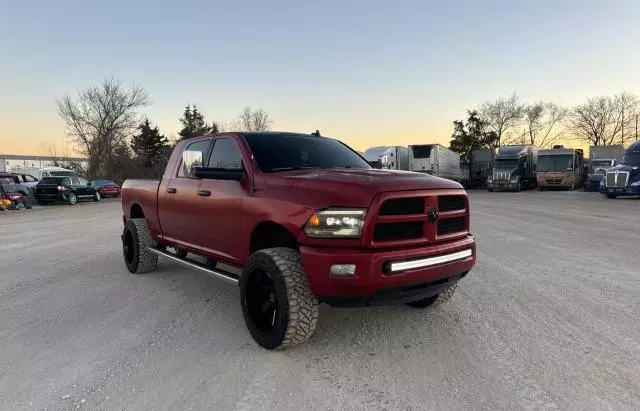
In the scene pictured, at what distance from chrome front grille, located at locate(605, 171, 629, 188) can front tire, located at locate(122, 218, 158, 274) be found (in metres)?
23.0

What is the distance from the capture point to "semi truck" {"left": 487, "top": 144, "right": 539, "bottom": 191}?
33.6 m

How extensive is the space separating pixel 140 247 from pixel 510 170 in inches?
1276

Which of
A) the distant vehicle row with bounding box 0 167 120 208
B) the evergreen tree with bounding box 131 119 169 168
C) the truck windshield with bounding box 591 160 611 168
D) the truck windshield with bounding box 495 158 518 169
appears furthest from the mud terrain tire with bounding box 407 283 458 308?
the evergreen tree with bounding box 131 119 169 168

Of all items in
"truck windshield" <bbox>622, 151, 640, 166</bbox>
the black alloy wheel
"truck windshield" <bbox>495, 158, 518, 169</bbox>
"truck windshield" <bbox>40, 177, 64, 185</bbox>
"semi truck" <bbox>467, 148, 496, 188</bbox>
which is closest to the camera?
the black alloy wheel

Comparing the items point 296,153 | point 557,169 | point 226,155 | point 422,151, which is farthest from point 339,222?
point 557,169

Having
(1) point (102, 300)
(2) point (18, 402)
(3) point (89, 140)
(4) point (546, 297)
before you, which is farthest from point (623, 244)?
(3) point (89, 140)

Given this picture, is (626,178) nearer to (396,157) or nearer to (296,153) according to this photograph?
(396,157)

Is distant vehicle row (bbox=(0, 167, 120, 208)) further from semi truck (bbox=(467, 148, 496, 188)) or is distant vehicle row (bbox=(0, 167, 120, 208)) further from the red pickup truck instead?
semi truck (bbox=(467, 148, 496, 188))

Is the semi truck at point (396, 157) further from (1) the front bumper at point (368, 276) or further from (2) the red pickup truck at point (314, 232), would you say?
(1) the front bumper at point (368, 276)

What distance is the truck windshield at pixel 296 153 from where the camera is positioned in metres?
4.43

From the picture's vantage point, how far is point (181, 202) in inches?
208

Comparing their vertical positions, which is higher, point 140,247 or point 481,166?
point 140,247

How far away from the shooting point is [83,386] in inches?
122

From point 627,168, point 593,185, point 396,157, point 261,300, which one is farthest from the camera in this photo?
point 396,157
